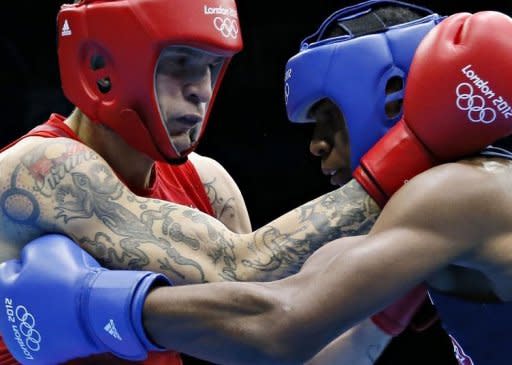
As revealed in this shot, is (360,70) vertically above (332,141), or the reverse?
(360,70)

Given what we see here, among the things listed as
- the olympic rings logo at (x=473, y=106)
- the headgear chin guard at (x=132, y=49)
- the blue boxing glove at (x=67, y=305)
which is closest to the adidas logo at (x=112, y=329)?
the blue boxing glove at (x=67, y=305)

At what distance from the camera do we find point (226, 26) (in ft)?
7.66

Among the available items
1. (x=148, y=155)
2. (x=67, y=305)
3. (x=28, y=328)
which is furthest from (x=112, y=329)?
(x=148, y=155)

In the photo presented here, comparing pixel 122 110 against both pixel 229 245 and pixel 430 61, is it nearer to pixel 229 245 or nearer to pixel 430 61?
pixel 229 245

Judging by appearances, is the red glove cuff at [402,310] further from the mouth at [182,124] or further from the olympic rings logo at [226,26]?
the olympic rings logo at [226,26]

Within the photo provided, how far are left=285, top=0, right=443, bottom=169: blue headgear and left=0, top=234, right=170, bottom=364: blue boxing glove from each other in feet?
2.19

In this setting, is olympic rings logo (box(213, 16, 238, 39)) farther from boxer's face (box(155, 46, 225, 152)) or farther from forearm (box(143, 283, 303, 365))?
forearm (box(143, 283, 303, 365))

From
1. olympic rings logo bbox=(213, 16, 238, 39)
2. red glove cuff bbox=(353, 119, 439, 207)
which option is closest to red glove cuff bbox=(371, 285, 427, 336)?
red glove cuff bbox=(353, 119, 439, 207)

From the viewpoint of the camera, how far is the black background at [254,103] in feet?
13.8

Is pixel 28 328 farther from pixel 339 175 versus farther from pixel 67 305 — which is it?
A: pixel 339 175

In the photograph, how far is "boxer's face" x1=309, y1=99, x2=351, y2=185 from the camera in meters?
2.37

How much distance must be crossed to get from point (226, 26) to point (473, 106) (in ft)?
2.44

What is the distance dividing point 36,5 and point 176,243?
234 cm

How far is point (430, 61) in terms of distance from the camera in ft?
6.40
